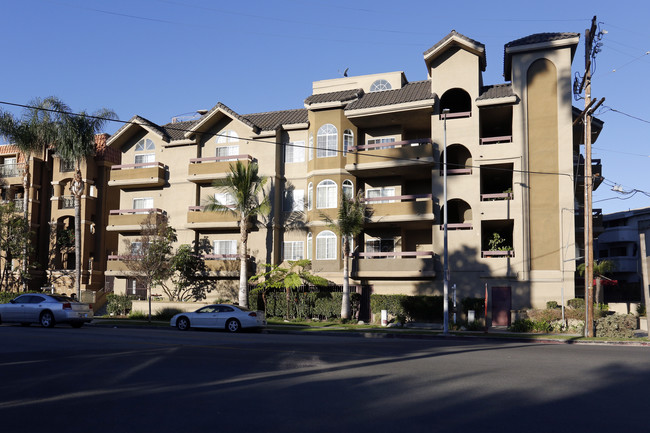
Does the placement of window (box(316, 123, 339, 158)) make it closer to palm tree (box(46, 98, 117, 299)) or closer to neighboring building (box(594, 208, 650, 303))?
palm tree (box(46, 98, 117, 299))

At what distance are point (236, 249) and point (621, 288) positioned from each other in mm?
37736

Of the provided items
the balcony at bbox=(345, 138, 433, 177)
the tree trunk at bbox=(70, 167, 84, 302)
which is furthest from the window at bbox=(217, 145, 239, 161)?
the tree trunk at bbox=(70, 167, 84, 302)

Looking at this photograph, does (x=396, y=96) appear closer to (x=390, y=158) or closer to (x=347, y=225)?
(x=390, y=158)

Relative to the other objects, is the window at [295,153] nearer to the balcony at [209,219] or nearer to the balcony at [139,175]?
the balcony at [209,219]

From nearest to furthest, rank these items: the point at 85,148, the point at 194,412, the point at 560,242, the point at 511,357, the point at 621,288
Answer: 1. the point at 194,412
2. the point at 511,357
3. the point at 560,242
4. the point at 85,148
5. the point at 621,288

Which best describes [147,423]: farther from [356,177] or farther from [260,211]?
[356,177]

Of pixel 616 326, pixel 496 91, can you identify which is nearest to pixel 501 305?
pixel 616 326

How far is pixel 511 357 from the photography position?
50.0ft

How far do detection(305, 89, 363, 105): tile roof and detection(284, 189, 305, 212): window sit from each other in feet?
19.0

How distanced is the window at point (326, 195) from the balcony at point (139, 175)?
11898 mm

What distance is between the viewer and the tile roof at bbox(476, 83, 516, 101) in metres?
33.6

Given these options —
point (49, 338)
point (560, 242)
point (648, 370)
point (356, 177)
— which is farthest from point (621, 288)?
point (49, 338)

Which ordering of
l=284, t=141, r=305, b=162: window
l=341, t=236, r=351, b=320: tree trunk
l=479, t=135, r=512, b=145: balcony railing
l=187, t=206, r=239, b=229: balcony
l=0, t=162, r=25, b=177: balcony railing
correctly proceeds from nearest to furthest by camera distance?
1. l=341, t=236, r=351, b=320: tree trunk
2. l=479, t=135, r=512, b=145: balcony railing
3. l=187, t=206, r=239, b=229: balcony
4. l=284, t=141, r=305, b=162: window
5. l=0, t=162, r=25, b=177: balcony railing

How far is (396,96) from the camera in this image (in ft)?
116
